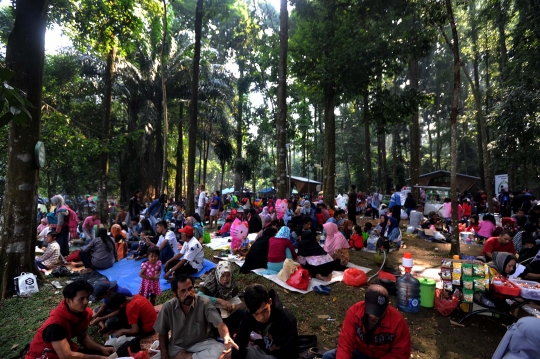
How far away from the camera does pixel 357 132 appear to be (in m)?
30.3

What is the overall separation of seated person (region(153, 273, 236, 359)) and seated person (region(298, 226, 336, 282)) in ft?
10.9

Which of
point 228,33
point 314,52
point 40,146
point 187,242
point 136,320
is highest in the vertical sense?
point 228,33

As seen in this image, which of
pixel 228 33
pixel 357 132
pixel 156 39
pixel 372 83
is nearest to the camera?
pixel 372 83

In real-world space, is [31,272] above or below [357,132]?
below

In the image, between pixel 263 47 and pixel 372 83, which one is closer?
pixel 372 83

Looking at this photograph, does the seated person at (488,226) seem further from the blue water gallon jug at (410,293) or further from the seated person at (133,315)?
the seated person at (133,315)

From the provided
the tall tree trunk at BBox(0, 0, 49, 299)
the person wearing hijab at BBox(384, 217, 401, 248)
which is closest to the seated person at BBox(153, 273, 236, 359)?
the tall tree trunk at BBox(0, 0, 49, 299)

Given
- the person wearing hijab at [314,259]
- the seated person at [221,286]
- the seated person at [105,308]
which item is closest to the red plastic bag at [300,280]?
the person wearing hijab at [314,259]

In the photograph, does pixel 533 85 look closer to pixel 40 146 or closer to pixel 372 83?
pixel 372 83

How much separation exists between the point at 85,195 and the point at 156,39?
14.3m

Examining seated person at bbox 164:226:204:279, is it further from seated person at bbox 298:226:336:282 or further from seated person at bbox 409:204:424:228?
seated person at bbox 409:204:424:228

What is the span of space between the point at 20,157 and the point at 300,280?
230 inches

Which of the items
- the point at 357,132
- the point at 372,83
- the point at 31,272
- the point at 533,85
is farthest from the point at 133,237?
the point at 357,132

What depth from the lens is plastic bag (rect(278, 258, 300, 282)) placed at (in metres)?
6.15
